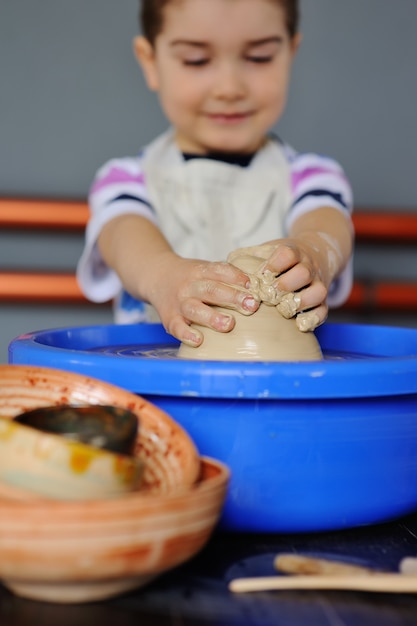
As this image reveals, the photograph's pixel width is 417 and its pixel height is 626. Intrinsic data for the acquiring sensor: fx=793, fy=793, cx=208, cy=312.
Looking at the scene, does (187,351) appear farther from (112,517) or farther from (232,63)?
(232,63)

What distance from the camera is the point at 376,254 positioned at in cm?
187

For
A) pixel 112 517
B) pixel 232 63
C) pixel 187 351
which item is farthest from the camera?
pixel 232 63

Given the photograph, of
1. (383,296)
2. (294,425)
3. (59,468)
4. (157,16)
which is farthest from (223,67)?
(59,468)

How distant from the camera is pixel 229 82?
1197mm

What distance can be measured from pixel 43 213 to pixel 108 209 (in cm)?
50

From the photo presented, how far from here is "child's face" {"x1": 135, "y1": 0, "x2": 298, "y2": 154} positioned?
46.3 inches

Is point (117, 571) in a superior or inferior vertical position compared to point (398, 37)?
inferior

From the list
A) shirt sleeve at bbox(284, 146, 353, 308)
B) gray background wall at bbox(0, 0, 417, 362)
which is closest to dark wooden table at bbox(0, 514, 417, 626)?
shirt sleeve at bbox(284, 146, 353, 308)

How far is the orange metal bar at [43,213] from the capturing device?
1628 mm

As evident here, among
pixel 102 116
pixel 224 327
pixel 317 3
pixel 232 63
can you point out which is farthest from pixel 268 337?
pixel 317 3

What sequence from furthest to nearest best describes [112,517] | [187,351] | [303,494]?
[187,351] → [303,494] → [112,517]

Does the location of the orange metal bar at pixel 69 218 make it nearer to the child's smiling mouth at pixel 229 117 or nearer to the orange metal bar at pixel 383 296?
the orange metal bar at pixel 383 296

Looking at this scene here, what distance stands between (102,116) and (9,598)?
150 cm

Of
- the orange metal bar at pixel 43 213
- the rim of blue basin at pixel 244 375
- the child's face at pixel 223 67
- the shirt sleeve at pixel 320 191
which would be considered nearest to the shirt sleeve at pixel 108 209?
the child's face at pixel 223 67
